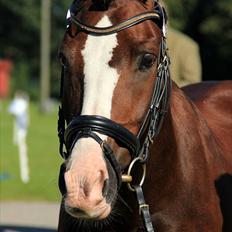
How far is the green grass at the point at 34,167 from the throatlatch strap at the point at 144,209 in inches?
53.5

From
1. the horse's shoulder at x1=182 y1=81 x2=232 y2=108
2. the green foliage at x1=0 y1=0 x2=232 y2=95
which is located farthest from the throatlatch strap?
the green foliage at x1=0 y1=0 x2=232 y2=95

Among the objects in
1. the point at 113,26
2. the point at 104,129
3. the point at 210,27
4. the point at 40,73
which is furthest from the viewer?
the point at 40,73

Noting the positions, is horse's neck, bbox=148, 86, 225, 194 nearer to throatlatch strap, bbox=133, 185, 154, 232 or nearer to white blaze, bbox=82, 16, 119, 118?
throatlatch strap, bbox=133, 185, 154, 232

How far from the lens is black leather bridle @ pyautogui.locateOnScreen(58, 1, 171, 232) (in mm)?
3377

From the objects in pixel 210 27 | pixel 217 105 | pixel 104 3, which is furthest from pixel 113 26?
pixel 210 27

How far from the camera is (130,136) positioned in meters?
3.49

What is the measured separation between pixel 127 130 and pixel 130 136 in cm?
3

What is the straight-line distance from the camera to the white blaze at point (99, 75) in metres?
3.45

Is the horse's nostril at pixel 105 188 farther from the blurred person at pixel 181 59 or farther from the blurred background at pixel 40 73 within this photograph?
the blurred person at pixel 181 59

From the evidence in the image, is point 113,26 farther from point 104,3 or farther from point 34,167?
point 34,167

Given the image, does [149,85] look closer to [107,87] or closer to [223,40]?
[107,87]

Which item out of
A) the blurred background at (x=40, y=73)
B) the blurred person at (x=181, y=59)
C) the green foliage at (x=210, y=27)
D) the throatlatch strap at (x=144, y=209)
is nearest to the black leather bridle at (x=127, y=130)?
the throatlatch strap at (x=144, y=209)

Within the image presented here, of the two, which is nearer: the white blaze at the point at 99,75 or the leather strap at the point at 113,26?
the white blaze at the point at 99,75

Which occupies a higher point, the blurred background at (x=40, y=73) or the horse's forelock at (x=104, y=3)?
the blurred background at (x=40, y=73)
